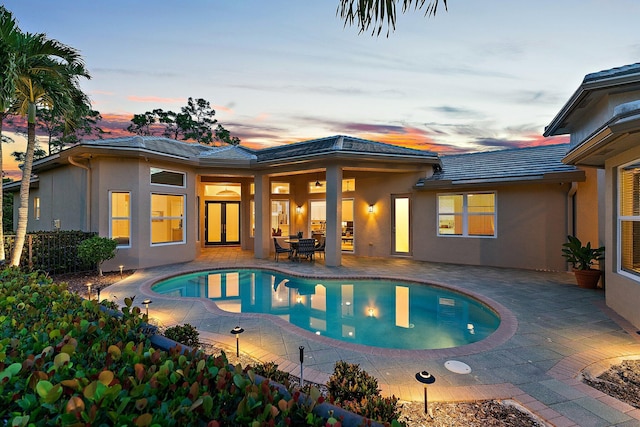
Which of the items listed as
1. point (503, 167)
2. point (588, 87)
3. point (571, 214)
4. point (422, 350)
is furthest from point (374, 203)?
point (422, 350)

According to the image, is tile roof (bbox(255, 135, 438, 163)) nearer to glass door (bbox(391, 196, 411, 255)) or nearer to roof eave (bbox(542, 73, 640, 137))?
glass door (bbox(391, 196, 411, 255))

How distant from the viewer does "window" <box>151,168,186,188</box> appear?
11.5m

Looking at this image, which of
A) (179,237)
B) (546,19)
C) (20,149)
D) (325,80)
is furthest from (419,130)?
(20,149)

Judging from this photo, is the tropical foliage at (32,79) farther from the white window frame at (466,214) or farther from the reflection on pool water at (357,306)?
the white window frame at (466,214)

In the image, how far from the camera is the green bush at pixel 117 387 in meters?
1.31

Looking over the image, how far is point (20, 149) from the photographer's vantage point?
27203mm

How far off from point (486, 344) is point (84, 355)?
500 centimetres

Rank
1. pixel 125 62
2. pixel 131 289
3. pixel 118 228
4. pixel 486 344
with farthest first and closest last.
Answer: pixel 125 62, pixel 118 228, pixel 131 289, pixel 486 344

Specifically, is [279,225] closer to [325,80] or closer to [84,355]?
[325,80]

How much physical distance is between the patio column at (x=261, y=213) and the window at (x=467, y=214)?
7.22 meters

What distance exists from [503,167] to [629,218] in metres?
6.57

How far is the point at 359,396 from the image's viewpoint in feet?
9.04

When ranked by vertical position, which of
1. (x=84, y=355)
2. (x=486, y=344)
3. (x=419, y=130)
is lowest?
(x=486, y=344)

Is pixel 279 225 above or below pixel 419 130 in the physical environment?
below
